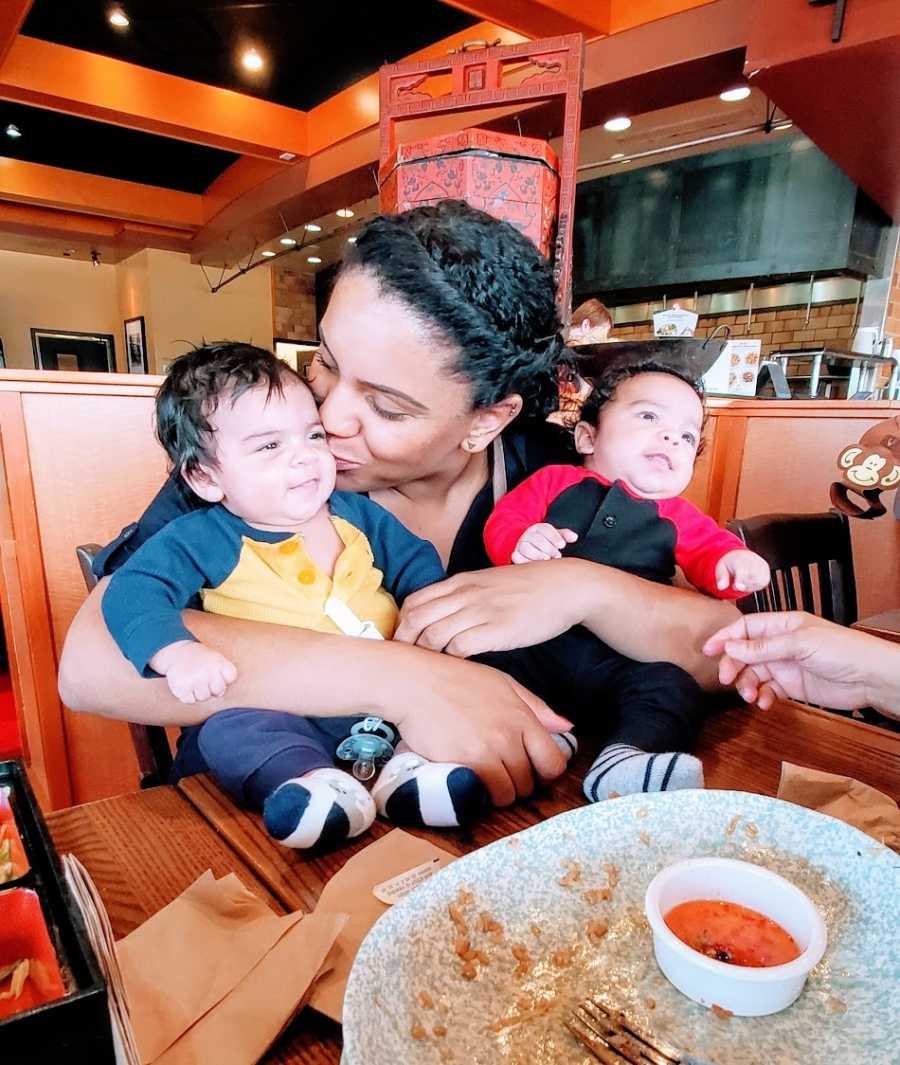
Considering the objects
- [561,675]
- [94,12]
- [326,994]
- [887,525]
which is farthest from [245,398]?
[94,12]

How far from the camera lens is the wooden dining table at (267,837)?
0.62m

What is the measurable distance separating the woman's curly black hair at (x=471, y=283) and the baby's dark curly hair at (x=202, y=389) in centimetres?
21

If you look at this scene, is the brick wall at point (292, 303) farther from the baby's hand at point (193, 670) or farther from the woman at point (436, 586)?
the baby's hand at point (193, 670)

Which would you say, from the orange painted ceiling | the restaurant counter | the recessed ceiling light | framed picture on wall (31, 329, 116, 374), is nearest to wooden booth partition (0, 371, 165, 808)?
the restaurant counter

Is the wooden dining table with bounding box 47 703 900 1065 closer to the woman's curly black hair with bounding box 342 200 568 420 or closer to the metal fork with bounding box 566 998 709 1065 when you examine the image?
the metal fork with bounding box 566 998 709 1065

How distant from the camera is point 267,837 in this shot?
72 centimetres

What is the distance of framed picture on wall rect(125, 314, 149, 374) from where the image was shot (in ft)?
32.9

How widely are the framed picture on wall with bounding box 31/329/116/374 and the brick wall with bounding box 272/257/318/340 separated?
2658 millimetres

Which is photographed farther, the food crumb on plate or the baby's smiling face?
the baby's smiling face

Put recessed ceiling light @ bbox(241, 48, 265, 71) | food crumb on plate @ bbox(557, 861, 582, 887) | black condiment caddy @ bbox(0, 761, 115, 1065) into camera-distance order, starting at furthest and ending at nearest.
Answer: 1. recessed ceiling light @ bbox(241, 48, 265, 71)
2. food crumb on plate @ bbox(557, 861, 582, 887)
3. black condiment caddy @ bbox(0, 761, 115, 1065)

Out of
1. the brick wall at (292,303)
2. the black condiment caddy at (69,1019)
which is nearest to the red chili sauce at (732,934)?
the black condiment caddy at (69,1019)

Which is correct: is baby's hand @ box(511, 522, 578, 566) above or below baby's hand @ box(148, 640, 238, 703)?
above

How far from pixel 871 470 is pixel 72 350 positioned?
11.9m

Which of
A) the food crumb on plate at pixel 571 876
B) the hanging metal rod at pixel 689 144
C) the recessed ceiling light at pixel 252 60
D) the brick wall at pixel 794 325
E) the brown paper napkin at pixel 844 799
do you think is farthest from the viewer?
the brick wall at pixel 794 325
